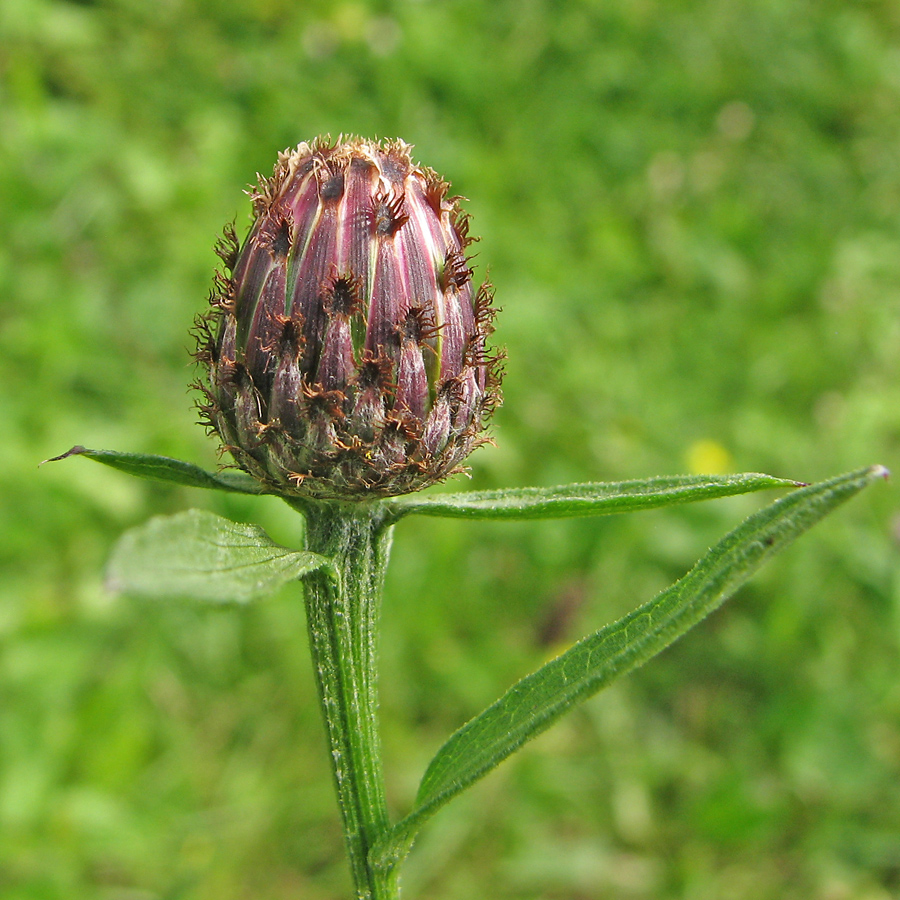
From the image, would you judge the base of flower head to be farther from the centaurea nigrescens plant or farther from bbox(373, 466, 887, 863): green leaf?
bbox(373, 466, 887, 863): green leaf

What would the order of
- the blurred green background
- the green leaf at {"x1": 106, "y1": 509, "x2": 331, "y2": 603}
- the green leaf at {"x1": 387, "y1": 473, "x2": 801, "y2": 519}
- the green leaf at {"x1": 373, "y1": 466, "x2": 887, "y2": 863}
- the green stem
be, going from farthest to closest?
the blurred green background, the green stem, the green leaf at {"x1": 387, "y1": 473, "x2": 801, "y2": 519}, the green leaf at {"x1": 373, "y1": 466, "x2": 887, "y2": 863}, the green leaf at {"x1": 106, "y1": 509, "x2": 331, "y2": 603}

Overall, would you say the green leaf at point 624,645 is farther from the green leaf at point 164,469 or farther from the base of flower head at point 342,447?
the green leaf at point 164,469

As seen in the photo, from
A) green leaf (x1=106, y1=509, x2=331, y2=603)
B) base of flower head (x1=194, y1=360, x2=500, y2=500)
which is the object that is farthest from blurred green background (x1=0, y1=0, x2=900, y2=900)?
green leaf (x1=106, y1=509, x2=331, y2=603)

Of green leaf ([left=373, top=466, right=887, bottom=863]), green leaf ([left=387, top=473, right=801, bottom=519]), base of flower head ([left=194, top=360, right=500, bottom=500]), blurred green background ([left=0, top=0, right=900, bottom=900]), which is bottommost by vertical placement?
green leaf ([left=373, top=466, right=887, bottom=863])

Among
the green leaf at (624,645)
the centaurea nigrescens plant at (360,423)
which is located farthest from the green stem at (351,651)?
the green leaf at (624,645)

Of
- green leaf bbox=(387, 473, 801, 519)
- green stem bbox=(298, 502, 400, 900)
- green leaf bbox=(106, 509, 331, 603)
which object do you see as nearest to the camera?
green leaf bbox=(106, 509, 331, 603)

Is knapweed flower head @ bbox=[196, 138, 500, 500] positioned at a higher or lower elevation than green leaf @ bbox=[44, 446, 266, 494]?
higher

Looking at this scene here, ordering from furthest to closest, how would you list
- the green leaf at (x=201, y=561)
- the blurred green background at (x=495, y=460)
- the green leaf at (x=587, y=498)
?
the blurred green background at (x=495, y=460) < the green leaf at (x=587, y=498) < the green leaf at (x=201, y=561)

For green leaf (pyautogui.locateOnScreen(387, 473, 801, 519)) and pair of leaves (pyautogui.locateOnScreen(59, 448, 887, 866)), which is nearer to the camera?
pair of leaves (pyautogui.locateOnScreen(59, 448, 887, 866))

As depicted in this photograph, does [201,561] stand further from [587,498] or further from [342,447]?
[587,498]
